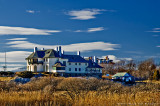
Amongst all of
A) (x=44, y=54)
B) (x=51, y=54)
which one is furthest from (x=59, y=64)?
(x=44, y=54)

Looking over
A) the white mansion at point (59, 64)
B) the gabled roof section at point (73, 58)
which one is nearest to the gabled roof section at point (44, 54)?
the white mansion at point (59, 64)

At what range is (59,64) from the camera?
61562mm

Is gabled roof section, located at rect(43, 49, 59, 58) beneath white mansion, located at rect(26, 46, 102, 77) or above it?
above

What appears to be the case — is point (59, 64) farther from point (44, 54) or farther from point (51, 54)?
point (44, 54)

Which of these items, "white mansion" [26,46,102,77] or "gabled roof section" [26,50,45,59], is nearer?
"white mansion" [26,46,102,77]

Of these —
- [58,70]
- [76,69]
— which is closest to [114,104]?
[58,70]

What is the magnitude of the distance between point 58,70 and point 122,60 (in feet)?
151

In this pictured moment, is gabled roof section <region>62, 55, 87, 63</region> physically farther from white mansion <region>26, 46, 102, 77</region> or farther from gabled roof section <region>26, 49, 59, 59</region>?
gabled roof section <region>26, 49, 59, 59</region>

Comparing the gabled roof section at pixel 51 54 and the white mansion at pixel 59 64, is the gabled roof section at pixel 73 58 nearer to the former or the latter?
the white mansion at pixel 59 64

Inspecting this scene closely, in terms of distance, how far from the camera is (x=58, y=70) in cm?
6131

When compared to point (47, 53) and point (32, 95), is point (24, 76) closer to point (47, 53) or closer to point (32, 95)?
point (47, 53)

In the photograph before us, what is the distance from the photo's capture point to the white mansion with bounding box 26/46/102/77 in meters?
62.7

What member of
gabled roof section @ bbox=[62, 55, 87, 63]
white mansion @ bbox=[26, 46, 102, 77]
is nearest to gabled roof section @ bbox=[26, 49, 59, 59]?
white mansion @ bbox=[26, 46, 102, 77]

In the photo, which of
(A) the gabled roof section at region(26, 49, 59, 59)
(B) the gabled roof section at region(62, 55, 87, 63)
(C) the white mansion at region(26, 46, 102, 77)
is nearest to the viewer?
(C) the white mansion at region(26, 46, 102, 77)
